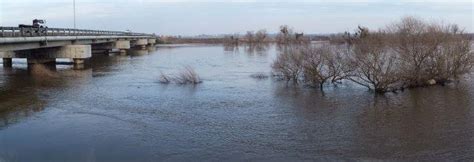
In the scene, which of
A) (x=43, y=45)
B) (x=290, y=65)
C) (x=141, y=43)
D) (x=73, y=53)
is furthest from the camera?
(x=141, y=43)

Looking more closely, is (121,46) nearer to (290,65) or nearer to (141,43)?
(141,43)

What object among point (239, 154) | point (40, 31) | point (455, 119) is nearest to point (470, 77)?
point (455, 119)

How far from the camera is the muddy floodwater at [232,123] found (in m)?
17.5

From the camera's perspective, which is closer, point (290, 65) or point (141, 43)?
point (290, 65)

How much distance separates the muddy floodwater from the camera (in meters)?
17.5

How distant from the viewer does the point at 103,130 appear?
69.6ft

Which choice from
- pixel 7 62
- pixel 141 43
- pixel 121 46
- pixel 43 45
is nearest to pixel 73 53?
pixel 7 62

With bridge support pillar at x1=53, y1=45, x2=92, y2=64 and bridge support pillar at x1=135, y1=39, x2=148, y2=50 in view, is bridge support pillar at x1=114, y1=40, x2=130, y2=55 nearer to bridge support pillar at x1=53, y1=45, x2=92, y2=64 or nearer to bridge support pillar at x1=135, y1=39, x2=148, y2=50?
bridge support pillar at x1=135, y1=39, x2=148, y2=50

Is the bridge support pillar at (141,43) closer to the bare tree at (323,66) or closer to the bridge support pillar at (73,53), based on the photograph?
the bridge support pillar at (73,53)

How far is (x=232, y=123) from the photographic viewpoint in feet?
74.9

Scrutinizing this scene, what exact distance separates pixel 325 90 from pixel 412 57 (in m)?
6.99

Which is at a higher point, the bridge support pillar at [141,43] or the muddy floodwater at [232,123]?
the bridge support pillar at [141,43]

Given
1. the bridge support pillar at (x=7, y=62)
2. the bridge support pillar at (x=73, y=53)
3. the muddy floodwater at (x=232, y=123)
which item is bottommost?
the muddy floodwater at (x=232, y=123)

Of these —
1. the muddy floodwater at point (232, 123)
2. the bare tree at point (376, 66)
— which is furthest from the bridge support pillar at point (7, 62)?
the bare tree at point (376, 66)
